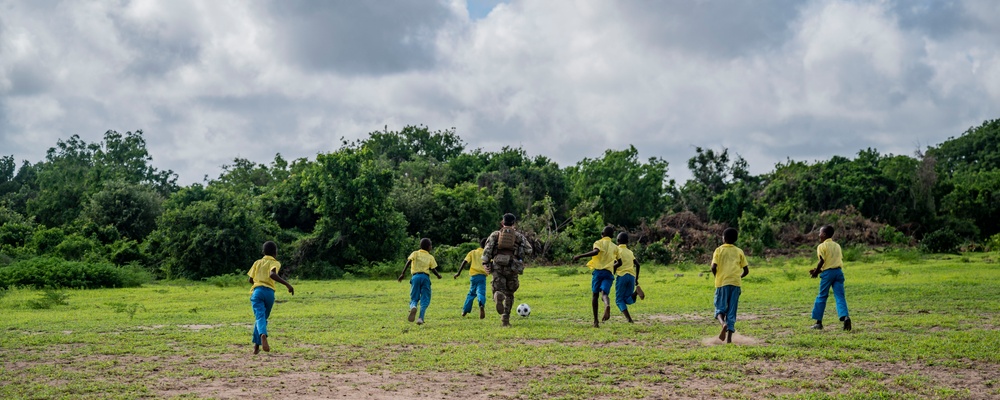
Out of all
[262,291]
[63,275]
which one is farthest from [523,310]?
[63,275]

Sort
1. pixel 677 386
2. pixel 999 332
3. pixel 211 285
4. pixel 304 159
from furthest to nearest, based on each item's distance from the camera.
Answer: pixel 304 159 < pixel 211 285 < pixel 999 332 < pixel 677 386

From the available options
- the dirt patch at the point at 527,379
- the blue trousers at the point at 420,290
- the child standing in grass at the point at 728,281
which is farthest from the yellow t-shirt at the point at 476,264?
the dirt patch at the point at 527,379

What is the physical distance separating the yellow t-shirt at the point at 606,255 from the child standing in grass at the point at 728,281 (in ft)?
8.10

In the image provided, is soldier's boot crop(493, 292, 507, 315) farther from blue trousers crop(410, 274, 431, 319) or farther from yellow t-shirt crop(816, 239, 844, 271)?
yellow t-shirt crop(816, 239, 844, 271)

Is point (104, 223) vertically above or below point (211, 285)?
above

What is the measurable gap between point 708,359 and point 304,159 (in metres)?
52.1

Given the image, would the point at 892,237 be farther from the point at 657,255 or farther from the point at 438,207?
the point at 438,207

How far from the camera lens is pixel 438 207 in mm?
48438

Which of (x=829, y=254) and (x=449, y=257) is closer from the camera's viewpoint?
(x=829, y=254)

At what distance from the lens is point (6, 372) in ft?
34.5

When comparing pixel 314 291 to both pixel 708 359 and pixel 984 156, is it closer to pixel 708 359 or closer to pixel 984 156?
pixel 708 359

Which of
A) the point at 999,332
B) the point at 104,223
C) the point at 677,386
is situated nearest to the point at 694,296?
the point at 999,332

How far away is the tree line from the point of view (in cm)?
4056

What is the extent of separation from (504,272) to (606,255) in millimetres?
1766
